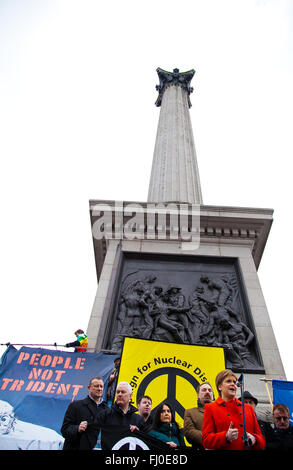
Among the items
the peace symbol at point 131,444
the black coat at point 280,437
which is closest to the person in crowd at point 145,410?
the peace symbol at point 131,444

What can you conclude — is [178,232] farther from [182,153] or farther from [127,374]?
[182,153]

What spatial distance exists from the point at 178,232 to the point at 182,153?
7.95m

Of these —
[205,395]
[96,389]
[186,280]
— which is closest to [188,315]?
[186,280]

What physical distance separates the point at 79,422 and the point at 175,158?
14.2m

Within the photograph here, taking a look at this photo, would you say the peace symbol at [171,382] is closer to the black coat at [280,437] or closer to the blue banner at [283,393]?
the blue banner at [283,393]

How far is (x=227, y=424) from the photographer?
3.77 metres

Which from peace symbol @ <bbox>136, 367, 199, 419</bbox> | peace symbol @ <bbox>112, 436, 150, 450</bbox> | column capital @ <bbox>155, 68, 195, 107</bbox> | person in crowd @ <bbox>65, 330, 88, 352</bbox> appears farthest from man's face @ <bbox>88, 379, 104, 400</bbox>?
column capital @ <bbox>155, 68, 195, 107</bbox>

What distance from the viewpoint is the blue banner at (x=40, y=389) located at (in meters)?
5.40

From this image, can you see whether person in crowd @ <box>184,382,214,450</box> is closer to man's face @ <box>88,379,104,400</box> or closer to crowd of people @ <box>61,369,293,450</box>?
crowd of people @ <box>61,369,293,450</box>

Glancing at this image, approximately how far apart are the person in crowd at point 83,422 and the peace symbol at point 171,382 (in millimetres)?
1090

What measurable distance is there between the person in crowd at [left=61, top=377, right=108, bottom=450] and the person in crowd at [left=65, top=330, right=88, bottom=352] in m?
2.01

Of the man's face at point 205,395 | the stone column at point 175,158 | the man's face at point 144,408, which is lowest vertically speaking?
the man's face at point 144,408
